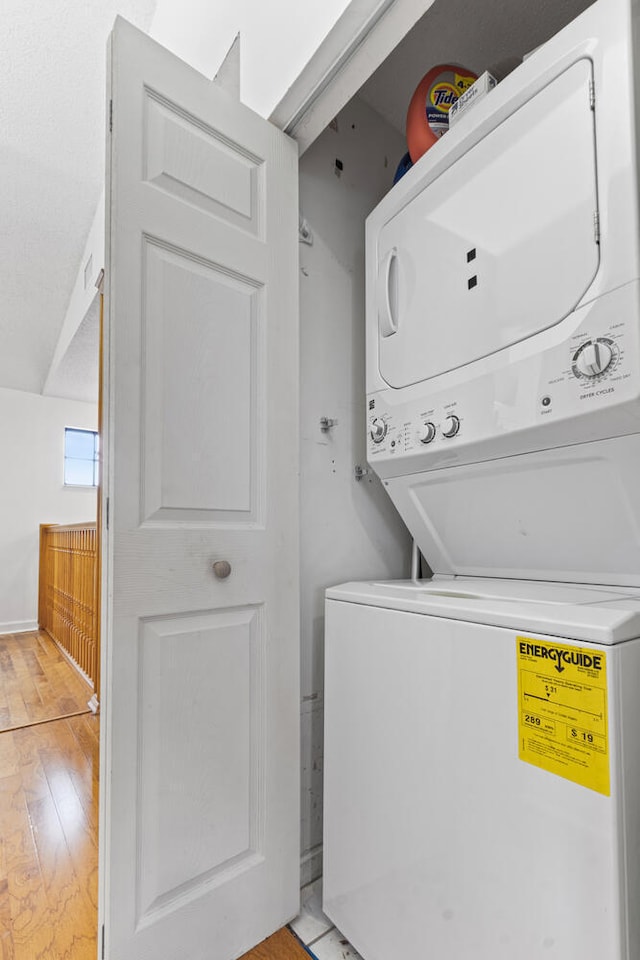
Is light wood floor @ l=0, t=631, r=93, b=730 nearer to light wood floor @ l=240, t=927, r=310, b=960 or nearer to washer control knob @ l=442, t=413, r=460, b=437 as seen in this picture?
light wood floor @ l=240, t=927, r=310, b=960

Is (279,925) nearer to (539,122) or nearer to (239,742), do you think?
(239,742)

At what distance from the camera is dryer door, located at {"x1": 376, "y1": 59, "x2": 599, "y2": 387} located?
2.68ft

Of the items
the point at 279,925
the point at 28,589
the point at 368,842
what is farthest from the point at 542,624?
the point at 28,589

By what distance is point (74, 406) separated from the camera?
5566mm

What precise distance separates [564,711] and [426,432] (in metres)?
0.61

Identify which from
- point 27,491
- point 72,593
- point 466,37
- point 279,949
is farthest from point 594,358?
point 27,491

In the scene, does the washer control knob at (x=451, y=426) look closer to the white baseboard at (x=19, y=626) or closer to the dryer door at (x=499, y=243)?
the dryer door at (x=499, y=243)

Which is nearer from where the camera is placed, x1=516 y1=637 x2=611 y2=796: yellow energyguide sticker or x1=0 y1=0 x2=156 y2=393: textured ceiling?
x1=516 y1=637 x2=611 y2=796: yellow energyguide sticker

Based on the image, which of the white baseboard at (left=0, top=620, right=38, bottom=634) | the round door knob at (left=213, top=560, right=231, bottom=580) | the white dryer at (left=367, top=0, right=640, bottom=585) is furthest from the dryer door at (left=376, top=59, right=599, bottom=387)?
the white baseboard at (left=0, top=620, right=38, bottom=634)

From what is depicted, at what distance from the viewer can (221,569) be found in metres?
1.08

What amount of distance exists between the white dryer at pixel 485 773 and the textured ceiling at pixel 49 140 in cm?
222

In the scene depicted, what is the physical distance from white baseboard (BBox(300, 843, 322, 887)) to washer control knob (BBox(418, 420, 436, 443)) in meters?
1.13

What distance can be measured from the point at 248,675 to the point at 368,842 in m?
0.43

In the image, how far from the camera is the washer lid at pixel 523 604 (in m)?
0.68
